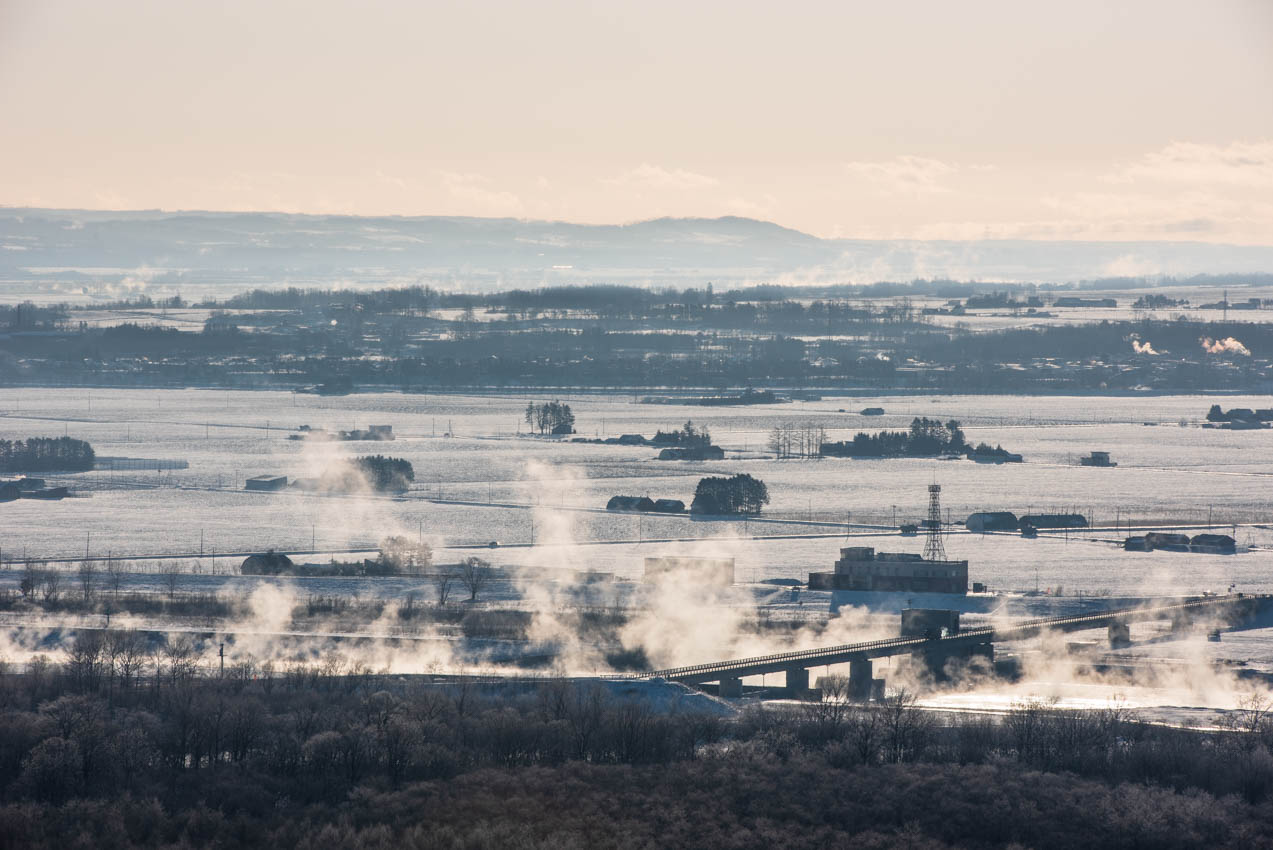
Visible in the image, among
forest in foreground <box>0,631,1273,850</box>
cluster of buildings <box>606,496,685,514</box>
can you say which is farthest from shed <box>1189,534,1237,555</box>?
forest in foreground <box>0,631,1273,850</box>

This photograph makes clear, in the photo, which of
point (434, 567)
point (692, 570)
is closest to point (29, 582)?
point (434, 567)

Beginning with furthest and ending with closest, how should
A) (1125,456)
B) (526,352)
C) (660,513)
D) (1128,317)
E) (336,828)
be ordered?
(1128,317)
(526,352)
(1125,456)
(660,513)
(336,828)

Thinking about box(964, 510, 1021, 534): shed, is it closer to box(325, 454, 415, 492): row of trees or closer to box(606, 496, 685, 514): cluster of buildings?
box(606, 496, 685, 514): cluster of buildings

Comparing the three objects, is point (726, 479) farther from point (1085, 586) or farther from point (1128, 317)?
point (1128, 317)

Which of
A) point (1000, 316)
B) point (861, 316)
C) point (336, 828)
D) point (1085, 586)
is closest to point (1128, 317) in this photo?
point (1000, 316)

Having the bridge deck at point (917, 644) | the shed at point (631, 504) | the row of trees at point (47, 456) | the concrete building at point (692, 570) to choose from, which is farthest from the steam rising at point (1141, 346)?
the bridge deck at point (917, 644)

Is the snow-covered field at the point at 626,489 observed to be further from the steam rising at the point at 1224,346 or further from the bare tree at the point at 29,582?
the steam rising at the point at 1224,346

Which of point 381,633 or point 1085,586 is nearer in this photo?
point 381,633
